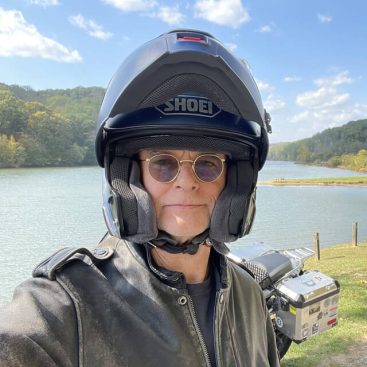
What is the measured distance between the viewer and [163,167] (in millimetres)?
1258

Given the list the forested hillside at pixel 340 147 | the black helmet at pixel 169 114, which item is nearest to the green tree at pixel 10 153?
the forested hillside at pixel 340 147

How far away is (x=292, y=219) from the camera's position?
80.1 ft

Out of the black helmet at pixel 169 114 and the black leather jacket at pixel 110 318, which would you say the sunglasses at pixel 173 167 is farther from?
the black leather jacket at pixel 110 318

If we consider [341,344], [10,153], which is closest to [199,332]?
[341,344]

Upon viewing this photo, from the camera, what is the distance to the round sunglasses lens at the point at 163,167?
4.11ft

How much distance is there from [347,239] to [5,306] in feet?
67.1

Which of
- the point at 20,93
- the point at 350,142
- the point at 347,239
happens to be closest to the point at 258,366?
the point at 347,239

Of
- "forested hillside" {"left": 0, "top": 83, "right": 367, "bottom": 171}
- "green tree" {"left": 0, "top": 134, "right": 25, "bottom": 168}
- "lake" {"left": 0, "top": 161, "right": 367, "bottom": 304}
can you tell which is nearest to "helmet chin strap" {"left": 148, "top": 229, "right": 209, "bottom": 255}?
"lake" {"left": 0, "top": 161, "right": 367, "bottom": 304}

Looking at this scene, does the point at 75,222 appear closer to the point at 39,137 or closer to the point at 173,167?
the point at 173,167

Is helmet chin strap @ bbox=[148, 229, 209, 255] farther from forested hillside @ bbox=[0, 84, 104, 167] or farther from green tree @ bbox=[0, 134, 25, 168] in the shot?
green tree @ bbox=[0, 134, 25, 168]

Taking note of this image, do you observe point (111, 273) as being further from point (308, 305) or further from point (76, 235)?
point (76, 235)

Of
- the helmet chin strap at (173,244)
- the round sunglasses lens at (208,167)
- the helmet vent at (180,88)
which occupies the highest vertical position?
the helmet vent at (180,88)

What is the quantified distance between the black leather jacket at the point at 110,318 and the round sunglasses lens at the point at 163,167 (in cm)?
24

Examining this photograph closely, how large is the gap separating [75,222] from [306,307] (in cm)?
1891
